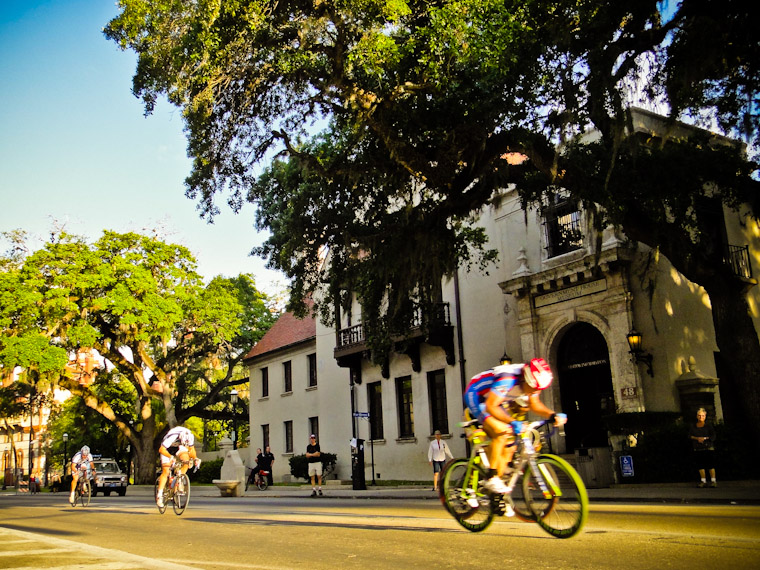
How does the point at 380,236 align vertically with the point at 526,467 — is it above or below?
above

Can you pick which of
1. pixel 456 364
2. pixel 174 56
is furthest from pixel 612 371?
pixel 174 56

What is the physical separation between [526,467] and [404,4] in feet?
32.4

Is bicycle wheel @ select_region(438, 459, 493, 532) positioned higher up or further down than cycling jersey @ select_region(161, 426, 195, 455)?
further down

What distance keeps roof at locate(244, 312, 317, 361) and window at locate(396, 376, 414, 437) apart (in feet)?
25.6

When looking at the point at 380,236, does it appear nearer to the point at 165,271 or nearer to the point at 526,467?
the point at 526,467

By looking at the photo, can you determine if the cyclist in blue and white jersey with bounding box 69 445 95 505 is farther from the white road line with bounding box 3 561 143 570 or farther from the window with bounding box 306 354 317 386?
the window with bounding box 306 354 317 386

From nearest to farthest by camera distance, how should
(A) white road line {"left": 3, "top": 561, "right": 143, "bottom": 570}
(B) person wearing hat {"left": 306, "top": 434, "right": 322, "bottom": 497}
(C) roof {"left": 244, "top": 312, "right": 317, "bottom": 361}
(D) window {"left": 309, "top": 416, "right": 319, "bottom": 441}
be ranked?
(A) white road line {"left": 3, "top": 561, "right": 143, "bottom": 570}, (B) person wearing hat {"left": 306, "top": 434, "right": 322, "bottom": 497}, (D) window {"left": 309, "top": 416, "right": 319, "bottom": 441}, (C) roof {"left": 244, "top": 312, "right": 317, "bottom": 361}

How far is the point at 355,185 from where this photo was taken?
17.7 m

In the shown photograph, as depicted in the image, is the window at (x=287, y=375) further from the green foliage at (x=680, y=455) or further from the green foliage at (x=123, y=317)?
the green foliage at (x=680, y=455)

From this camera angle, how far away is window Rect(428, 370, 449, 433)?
29.0 metres

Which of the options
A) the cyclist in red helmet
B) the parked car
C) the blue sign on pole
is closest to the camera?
the cyclist in red helmet

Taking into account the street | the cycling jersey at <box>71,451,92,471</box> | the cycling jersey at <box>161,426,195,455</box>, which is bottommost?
the street

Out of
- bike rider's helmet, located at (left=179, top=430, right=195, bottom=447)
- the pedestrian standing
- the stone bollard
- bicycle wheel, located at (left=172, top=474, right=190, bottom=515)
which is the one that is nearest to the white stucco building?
the pedestrian standing

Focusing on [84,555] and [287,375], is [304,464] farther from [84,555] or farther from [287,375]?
[84,555]
